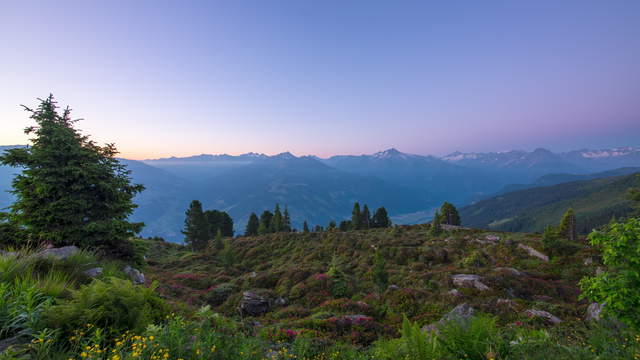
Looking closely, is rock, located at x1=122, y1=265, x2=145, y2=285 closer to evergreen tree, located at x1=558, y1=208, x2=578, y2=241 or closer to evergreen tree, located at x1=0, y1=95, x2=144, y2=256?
evergreen tree, located at x1=0, y1=95, x2=144, y2=256

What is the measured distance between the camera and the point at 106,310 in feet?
14.2

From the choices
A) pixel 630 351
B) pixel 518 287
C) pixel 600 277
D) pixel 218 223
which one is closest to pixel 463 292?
pixel 518 287

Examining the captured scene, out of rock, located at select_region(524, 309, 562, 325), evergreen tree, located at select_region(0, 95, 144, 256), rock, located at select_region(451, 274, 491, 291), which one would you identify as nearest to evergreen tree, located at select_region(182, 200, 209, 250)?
evergreen tree, located at select_region(0, 95, 144, 256)

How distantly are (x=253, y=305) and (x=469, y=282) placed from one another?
1396 centimetres

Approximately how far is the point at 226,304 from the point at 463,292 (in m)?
14.8

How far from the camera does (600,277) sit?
20.1ft

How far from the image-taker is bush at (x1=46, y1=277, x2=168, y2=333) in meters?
3.83

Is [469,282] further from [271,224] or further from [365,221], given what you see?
[271,224]

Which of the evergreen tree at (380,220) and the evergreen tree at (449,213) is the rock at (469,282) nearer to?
the evergreen tree at (449,213)

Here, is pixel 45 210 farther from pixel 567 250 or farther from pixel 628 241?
pixel 567 250

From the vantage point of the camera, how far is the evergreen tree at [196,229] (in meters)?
47.7

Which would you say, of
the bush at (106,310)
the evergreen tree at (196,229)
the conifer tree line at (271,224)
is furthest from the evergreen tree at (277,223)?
the bush at (106,310)

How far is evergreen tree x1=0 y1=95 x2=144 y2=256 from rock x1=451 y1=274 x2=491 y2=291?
1921 centimetres

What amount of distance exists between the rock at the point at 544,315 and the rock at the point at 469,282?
13.4 ft
